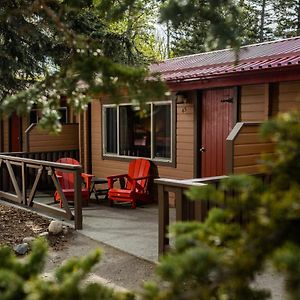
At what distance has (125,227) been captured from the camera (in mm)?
6184

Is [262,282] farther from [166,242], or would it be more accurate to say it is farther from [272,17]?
[272,17]

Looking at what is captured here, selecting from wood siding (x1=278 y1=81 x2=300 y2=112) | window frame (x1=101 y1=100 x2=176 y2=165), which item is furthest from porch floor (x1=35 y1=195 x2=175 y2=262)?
wood siding (x1=278 y1=81 x2=300 y2=112)

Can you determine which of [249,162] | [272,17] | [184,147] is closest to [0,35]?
[184,147]

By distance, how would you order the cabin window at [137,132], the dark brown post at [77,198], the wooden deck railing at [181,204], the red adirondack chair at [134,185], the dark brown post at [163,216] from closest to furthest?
the wooden deck railing at [181,204]
the dark brown post at [163,216]
the dark brown post at [77,198]
the red adirondack chair at [134,185]
the cabin window at [137,132]

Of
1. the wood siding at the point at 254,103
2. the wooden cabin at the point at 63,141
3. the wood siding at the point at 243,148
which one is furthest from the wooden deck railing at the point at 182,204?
the wooden cabin at the point at 63,141

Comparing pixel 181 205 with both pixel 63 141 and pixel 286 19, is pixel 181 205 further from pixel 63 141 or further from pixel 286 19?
pixel 286 19

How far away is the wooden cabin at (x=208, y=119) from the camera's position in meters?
5.62

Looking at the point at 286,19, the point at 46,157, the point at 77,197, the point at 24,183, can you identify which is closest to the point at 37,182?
the point at 24,183

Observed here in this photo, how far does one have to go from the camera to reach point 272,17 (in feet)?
92.4

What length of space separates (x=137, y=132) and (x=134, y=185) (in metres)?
1.49

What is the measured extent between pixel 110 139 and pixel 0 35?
3.34m

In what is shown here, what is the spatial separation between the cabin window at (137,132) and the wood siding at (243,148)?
8.28ft

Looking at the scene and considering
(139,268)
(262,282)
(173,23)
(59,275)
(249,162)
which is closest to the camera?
(59,275)

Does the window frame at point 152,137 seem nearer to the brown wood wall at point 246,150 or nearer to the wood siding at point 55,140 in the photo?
the wood siding at point 55,140
